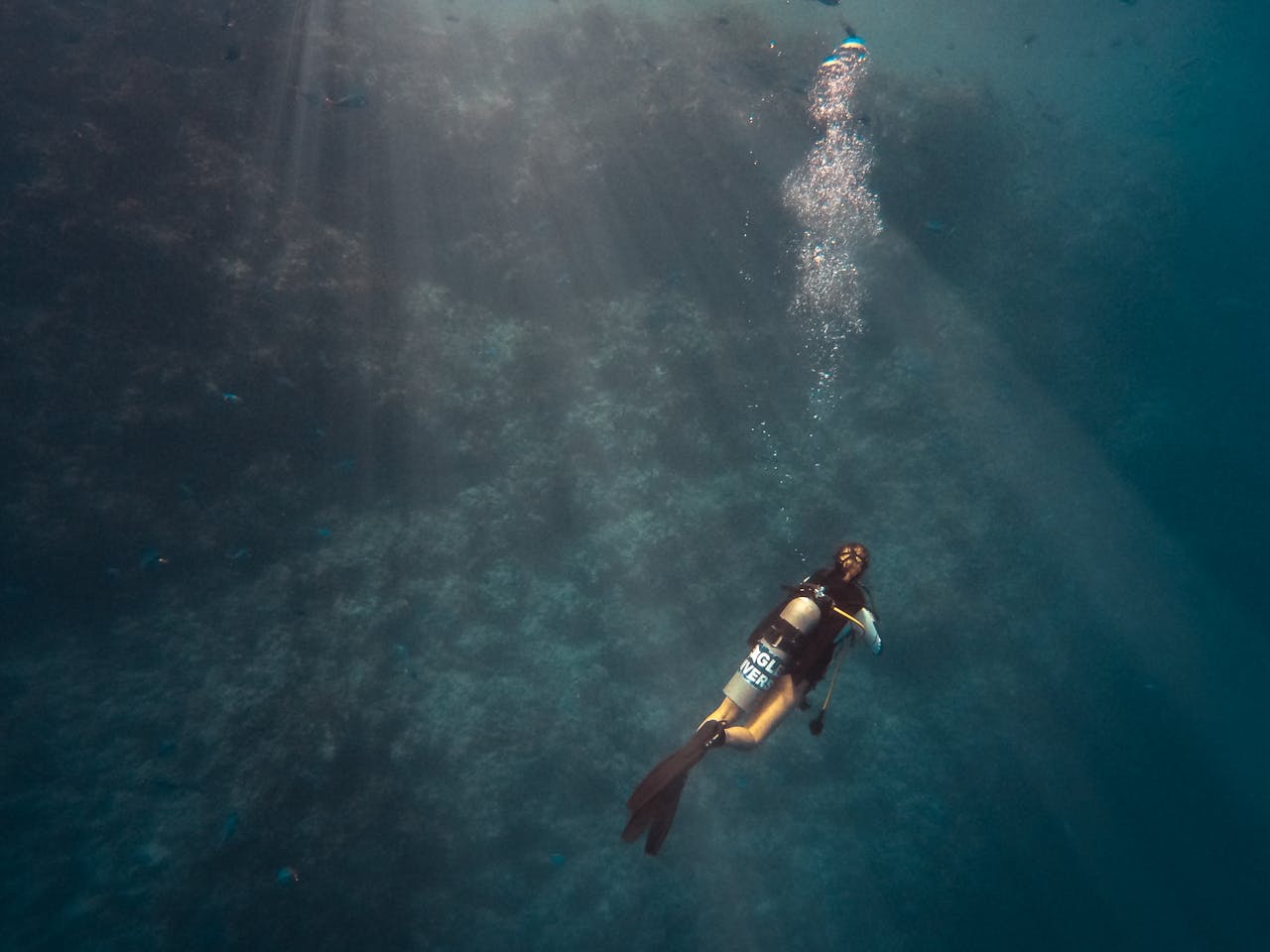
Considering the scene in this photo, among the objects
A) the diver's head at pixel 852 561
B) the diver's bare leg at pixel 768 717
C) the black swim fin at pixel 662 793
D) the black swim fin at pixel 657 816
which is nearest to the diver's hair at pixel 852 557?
the diver's head at pixel 852 561

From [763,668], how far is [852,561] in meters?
1.30

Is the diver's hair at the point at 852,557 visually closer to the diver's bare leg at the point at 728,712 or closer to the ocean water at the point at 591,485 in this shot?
the diver's bare leg at the point at 728,712

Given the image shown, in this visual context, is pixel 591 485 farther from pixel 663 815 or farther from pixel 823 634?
pixel 663 815

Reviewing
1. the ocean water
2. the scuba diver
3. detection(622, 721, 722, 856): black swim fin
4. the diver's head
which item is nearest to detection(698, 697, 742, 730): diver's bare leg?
the scuba diver

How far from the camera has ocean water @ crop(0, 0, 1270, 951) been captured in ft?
25.4

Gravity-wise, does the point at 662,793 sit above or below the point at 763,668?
below

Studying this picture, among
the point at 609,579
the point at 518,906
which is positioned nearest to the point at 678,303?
the point at 609,579

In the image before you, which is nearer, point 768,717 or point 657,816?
point 657,816

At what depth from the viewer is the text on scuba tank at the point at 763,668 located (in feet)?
16.4

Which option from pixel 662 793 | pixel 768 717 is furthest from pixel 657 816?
pixel 768 717

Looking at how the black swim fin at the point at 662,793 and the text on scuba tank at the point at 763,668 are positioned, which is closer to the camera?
the black swim fin at the point at 662,793

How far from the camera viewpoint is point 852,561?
5270mm

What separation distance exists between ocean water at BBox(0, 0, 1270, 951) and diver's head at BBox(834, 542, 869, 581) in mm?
4867

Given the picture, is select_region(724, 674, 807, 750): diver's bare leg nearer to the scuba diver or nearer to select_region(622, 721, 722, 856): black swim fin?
the scuba diver
